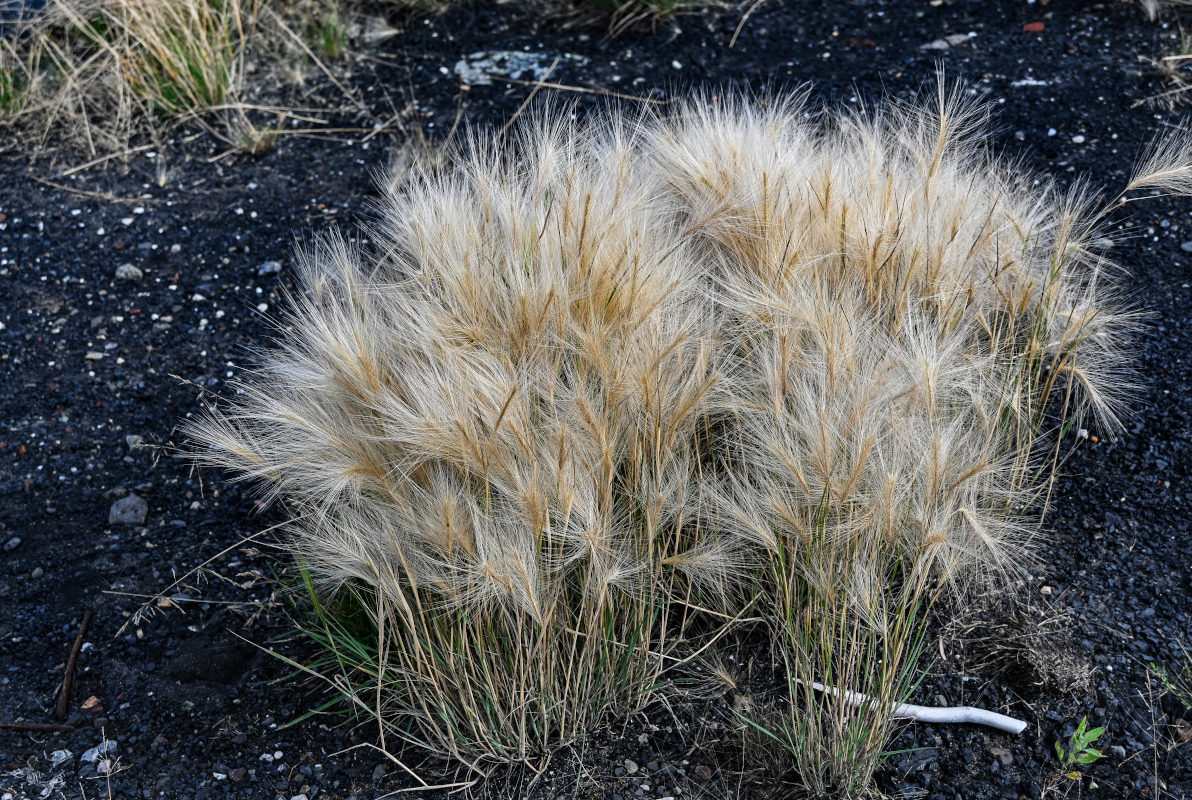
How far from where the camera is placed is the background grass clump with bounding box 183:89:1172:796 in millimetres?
1845

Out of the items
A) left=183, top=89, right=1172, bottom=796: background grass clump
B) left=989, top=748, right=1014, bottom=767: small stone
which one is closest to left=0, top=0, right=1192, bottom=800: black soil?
left=989, top=748, right=1014, bottom=767: small stone

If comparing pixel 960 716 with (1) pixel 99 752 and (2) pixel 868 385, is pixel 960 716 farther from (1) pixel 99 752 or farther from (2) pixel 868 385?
(1) pixel 99 752

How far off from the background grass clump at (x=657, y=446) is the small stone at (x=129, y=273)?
3.97ft

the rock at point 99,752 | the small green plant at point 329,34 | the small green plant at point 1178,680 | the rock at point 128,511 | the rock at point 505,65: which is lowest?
the rock at point 99,752

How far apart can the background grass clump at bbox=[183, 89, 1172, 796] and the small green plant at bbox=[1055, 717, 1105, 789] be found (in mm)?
296

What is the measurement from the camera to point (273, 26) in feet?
13.8

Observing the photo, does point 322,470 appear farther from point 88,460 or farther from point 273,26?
point 273,26

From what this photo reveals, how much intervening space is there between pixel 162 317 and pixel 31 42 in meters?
1.82

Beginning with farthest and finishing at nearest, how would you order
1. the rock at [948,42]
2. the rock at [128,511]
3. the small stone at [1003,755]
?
the rock at [948,42] → the rock at [128,511] → the small stone at [1003,755]

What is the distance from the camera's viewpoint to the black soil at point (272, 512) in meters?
1.98

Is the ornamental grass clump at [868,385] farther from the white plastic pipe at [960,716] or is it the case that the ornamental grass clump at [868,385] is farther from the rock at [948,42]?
the rock at [948,42]

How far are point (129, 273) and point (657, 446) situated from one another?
6.89 ft

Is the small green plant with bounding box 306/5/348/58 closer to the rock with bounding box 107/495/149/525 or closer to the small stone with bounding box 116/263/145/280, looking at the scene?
the small stone with bounding box 116/263/145/280

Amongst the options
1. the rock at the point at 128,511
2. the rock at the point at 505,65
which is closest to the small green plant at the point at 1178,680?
the rock at the point at 128,511
